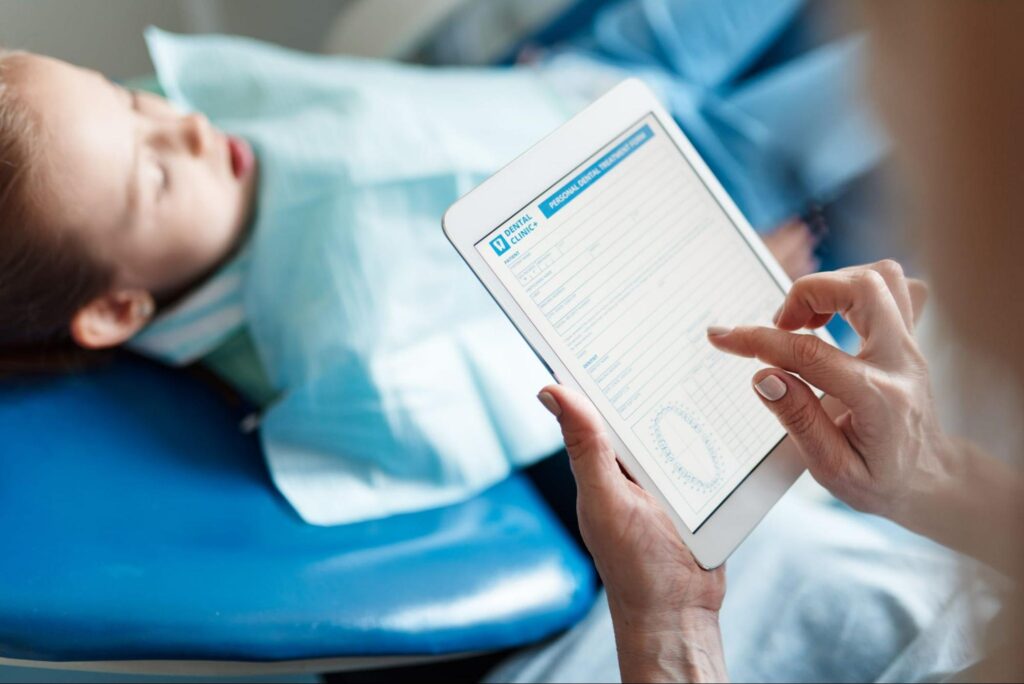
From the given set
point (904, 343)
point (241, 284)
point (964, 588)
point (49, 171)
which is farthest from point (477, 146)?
point (964, 588)

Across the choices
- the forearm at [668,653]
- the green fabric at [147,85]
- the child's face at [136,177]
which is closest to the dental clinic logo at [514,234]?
the forearm at [668,653]

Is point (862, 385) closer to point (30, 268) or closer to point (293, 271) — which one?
point (293, 271)

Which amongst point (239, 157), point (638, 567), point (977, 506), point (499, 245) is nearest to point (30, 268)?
point (239, 157)

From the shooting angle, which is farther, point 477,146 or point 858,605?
point 477,146

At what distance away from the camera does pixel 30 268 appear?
724 millimetres

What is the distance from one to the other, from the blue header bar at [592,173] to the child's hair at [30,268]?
0.45 m

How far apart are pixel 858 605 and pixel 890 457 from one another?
0.23 metres

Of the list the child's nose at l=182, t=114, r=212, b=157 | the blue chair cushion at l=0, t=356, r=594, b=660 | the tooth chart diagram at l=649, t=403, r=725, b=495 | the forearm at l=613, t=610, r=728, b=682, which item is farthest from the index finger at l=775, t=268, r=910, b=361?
the child's nose at l=182, t=114, r=212, b=157

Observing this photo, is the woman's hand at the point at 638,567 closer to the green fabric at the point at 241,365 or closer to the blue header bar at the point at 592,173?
the blue header bar at the point at 592,173

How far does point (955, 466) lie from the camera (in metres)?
0.44

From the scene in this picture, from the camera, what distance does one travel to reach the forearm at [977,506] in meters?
0.30

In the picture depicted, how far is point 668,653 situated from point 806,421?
168 mm

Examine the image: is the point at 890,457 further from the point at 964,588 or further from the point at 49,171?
the point at 49,171

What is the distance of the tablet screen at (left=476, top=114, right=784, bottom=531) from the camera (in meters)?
0.52
